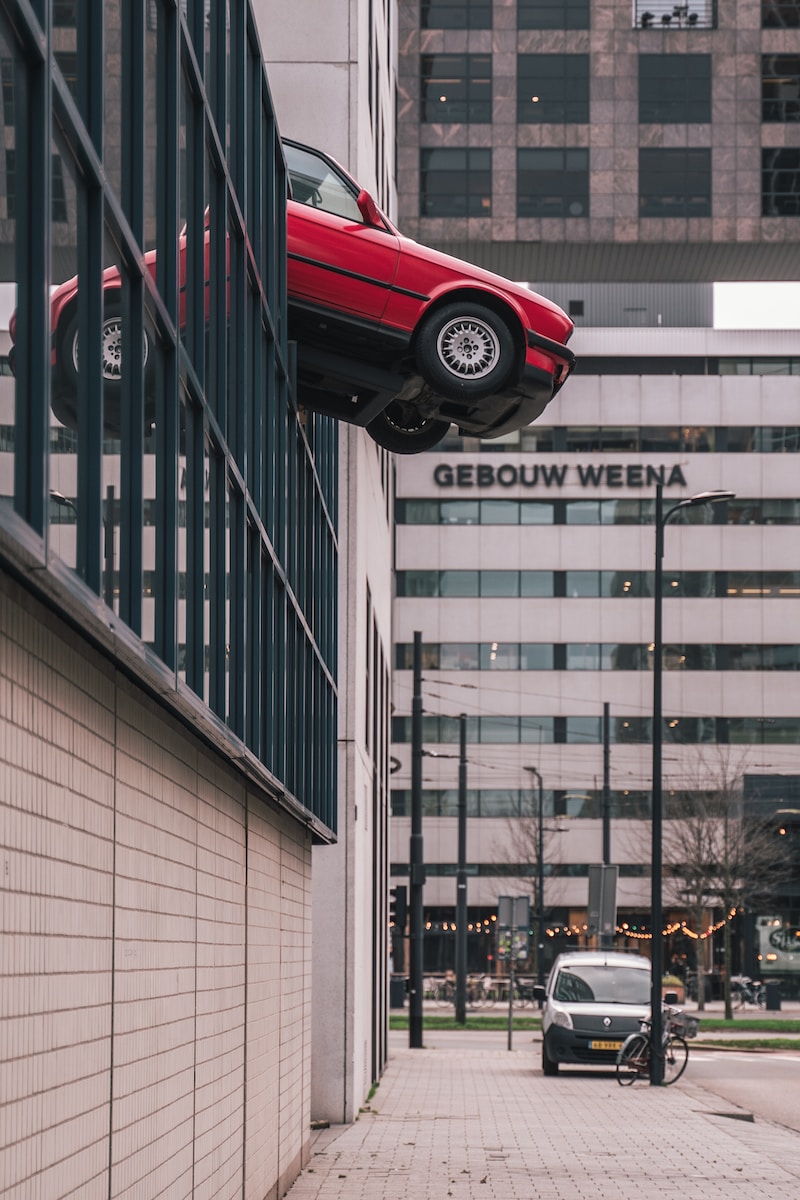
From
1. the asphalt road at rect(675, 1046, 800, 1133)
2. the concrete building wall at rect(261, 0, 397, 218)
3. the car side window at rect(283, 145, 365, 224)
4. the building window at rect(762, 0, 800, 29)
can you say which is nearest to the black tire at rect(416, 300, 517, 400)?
the car side window at rect(283, 145, 365, 224)

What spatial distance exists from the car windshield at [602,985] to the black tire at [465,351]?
16896 millimetres

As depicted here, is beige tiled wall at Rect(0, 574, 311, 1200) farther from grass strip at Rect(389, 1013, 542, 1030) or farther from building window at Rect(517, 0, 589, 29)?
building window at Rect(517, 0, 589, 29)

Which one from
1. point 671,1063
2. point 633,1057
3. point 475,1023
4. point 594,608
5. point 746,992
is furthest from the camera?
point 594,608

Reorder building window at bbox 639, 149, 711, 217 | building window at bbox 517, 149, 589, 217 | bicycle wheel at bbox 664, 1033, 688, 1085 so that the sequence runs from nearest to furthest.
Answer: bicycle wheel at bbox 664, 1033, 688, 1085, building window at bbox 639, 149, 711, 217, building window at bbox 517, 149, 589, 217

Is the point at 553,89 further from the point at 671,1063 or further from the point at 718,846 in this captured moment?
the point at 671,1063

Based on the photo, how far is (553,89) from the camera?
72.3 m

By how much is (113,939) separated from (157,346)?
2191mm

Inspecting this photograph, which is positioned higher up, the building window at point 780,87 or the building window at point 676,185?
the building window at point 780,87

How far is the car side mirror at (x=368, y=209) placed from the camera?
43.1ft

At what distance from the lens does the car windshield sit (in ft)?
95.3

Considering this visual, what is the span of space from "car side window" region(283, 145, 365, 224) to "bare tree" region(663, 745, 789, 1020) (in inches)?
1778

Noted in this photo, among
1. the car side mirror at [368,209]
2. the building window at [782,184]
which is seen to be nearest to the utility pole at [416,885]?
the car side mirror at [368,209]

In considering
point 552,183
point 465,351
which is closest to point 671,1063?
point 465,351

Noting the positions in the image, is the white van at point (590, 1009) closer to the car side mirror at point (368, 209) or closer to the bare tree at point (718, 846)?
the car side mirror at point (368, 209)
